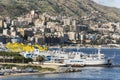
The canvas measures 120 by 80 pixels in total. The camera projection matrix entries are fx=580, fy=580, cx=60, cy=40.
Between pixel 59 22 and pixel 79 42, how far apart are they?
3152cm

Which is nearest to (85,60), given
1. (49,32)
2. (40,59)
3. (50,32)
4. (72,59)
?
(72,59)

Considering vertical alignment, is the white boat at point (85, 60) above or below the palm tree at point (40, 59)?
below

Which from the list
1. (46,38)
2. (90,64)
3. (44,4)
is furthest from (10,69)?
(44,4)

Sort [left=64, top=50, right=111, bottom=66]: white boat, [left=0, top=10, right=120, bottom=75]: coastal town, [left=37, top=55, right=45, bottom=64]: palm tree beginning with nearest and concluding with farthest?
[left=37, top=55, right=45, bottom=64]: palm tree → [left=64, top=50, right=111, bottom=66]: white boat → [left=0, top=10, right=120, bottom=75]: coastal town

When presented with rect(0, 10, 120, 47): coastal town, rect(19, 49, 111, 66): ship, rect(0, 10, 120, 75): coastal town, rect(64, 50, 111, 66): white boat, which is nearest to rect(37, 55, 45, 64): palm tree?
rect(19, 49, 111, 66): ship

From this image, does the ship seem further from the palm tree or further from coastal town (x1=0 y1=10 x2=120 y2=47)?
coastal town (x1=0 y1=10 x2=120 y2=47)

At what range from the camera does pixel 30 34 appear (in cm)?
14112

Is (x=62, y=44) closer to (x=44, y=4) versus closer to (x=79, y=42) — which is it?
(x=79, y=42)

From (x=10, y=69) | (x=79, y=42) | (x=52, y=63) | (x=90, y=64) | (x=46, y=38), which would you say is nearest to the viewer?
(x=10, y=69)

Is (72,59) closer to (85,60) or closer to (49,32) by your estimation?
(85,60)

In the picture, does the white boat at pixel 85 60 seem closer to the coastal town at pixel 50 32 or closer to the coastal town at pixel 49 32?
the coastal town at pixel 50 32

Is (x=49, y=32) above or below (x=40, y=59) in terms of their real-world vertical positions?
below

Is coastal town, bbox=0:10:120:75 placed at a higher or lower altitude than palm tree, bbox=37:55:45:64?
lower

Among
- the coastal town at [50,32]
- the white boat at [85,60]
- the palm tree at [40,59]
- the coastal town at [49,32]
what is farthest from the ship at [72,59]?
the coastal town at [49,32]
